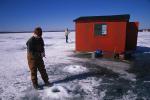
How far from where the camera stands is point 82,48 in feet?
47.3

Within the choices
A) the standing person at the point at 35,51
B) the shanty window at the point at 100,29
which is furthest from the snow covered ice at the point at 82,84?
the shanty window at the point at 100,29

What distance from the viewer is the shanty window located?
1346 centimetres

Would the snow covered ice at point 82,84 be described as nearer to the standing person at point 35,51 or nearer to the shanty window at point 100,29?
the standing person at point 35,51

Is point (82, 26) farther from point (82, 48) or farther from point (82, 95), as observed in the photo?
point (82, 95)

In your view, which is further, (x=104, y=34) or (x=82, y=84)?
(x=104, y=34)

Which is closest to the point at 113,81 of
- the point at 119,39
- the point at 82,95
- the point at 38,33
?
the point at 82,95

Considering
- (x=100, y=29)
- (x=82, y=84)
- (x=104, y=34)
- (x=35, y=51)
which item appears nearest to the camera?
(x=35, y=51)

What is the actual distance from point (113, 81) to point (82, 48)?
24.5 feet

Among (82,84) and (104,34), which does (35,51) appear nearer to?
(82,84)

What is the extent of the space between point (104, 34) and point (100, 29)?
0.53 metres

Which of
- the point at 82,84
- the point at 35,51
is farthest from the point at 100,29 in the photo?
the point at 35,51

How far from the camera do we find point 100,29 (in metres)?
13.6

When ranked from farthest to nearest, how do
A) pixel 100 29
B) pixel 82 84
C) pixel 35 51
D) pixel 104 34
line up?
pixel 100 29
pixel 104 34
pixel 82 84
pixel 35 51

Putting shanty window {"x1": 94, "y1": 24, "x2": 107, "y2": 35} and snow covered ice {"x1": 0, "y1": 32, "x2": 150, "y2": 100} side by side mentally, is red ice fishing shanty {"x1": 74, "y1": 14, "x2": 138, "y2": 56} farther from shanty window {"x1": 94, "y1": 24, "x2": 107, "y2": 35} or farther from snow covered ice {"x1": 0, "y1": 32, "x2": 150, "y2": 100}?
snow covered ice {"x1": 0, "y1": 32, "x2": 150, "y2": 100}
